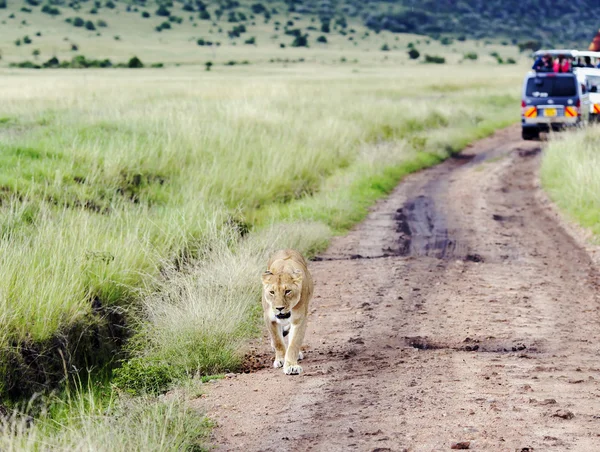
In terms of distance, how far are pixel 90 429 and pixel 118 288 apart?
4057 mm

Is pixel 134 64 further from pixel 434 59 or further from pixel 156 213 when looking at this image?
pixel 156 213

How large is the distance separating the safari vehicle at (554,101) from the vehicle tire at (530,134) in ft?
0.74

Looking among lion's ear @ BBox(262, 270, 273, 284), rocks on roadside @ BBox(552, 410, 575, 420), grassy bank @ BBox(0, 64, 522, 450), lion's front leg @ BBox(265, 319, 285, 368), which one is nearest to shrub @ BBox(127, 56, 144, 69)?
grassy bank @ BBox(0, 64, 522, 450)

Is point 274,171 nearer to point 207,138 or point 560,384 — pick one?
point 207,138

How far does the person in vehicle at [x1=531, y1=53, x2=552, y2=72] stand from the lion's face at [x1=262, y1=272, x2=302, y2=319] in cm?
2386

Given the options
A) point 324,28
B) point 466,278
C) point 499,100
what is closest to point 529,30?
point 324,28

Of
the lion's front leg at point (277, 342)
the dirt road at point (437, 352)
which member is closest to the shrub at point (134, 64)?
the dirt road at point (437, 352)

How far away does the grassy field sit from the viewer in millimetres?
7305

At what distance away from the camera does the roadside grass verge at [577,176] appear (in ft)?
48.1

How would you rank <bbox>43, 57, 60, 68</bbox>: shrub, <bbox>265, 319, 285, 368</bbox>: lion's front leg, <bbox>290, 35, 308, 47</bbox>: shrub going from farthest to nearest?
<bbox>290, 35, 308, 47</bbox>: shrub
<bbox>43, 57, 60, 68</bbox>: shrub
<bbox>265, 319, 285, 368</bbox>: lion's front leg

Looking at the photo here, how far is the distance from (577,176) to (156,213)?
7437 mm

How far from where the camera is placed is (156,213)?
11.7 meters

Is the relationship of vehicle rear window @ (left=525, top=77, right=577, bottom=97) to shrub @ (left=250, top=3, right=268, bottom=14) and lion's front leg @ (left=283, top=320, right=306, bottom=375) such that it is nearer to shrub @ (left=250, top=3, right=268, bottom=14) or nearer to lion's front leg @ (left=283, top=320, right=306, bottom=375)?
lion's front leg @ (left=283, top=320, right=306, bottom=375)

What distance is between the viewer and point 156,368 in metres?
7.26
